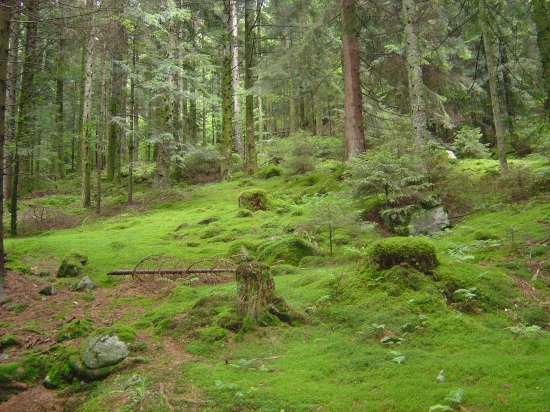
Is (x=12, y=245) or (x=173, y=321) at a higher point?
(x=12, y=245)

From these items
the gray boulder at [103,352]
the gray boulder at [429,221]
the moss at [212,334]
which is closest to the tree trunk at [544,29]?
the gray boulder at [429,221]

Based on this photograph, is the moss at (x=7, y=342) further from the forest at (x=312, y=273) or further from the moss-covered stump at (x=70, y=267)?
the moss-covered stump at (x=70, y=267)

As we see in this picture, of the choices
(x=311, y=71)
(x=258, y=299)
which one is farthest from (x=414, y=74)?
(x=258, y=299)

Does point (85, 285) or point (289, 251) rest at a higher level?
point (289, 251)

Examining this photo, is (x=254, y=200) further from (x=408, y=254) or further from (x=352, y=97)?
(x=408, y=254)

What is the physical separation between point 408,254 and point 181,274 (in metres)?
4.86

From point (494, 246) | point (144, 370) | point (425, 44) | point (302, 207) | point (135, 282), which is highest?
point (425, 44)

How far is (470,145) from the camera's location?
16312 millimetres

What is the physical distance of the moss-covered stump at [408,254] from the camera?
5.53m

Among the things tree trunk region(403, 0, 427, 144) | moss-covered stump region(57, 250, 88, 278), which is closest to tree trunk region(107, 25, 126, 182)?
moss-covered stump region(57, 250, 88, 278)

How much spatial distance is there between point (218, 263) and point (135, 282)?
1.79 m

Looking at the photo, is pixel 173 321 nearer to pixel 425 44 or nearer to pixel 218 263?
pixel 218 263

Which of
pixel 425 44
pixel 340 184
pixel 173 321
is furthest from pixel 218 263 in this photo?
pixel 425 44

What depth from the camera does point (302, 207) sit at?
12250mm
